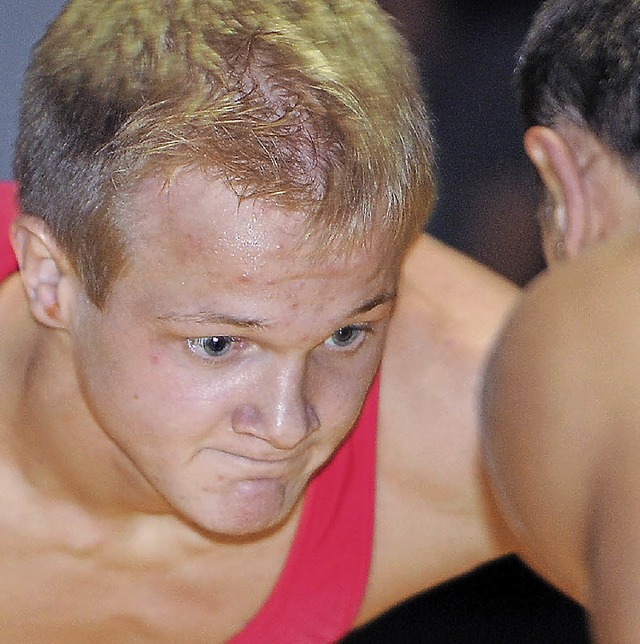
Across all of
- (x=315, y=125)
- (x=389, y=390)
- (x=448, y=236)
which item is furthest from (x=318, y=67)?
(x=448, y=236)

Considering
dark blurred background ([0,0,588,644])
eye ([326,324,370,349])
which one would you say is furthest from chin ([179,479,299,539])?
dark blurred background ([0,0,588,644])

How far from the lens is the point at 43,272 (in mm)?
1018

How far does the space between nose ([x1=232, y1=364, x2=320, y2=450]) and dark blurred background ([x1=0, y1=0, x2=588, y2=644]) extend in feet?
2.64

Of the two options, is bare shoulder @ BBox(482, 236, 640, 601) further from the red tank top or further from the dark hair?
the red tank top

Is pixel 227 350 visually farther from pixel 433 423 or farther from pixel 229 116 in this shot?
pixel 433 423

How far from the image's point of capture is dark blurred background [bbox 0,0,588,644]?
1724 millimetres

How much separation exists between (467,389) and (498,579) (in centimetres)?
69

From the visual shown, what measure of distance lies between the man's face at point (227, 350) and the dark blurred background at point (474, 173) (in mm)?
755

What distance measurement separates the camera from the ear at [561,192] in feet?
2.91

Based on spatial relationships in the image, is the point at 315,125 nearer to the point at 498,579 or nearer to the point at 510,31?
the point at 498,579

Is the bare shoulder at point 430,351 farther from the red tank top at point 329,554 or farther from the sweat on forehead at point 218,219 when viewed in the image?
the sweat on forehead at point 218,219

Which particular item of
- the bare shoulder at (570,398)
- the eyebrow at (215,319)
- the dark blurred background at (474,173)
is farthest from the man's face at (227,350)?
the dark blurred background at (474,173)

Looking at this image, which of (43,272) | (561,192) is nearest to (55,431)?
(43,272)

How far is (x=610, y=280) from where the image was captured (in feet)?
1.66
